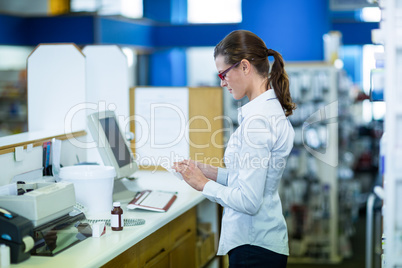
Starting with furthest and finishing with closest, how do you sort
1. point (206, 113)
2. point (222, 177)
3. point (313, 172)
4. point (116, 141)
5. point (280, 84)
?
point (313, 172), point (206, 113), point (116, 141), point (222, 177), point (280, 84)

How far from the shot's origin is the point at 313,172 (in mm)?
5746

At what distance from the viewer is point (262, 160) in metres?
2.23

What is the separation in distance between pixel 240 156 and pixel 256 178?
115 mm

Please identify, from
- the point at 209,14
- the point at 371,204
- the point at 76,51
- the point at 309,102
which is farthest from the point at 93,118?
the point at 209,14

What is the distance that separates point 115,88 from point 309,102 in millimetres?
2602

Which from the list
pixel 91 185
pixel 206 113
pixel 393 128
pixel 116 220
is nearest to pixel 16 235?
pixel 116 220

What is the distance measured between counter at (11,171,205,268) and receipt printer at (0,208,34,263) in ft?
0.15

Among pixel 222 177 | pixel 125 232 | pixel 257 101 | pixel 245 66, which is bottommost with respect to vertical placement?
pixel 125 232

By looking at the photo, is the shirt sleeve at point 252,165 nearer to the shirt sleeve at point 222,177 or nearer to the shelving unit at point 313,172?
the shirt sleeve at point 222,177

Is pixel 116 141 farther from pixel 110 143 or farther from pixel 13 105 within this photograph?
pixel 13 105

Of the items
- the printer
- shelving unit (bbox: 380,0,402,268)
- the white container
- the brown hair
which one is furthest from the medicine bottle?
shelving unit (bbox: 380,0,402,268)

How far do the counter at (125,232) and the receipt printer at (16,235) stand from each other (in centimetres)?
5

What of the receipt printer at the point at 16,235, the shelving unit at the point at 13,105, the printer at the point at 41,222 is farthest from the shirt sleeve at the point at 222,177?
the shelving unit at the point at 13,105

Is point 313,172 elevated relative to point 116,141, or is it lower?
lower
